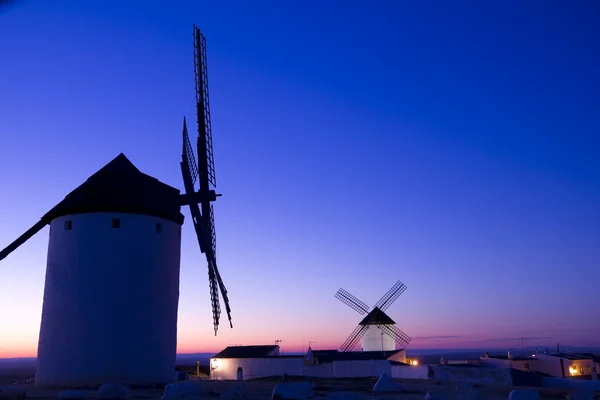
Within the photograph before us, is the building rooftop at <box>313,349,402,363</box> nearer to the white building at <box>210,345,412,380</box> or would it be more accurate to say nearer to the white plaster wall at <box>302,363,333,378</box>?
the white building at <box>210,345,412,380</box>

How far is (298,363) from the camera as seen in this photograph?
1682 inches

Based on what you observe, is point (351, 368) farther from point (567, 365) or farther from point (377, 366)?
point (567, 365)

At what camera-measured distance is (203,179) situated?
2222cm

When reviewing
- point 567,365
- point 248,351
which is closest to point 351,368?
point 248,351

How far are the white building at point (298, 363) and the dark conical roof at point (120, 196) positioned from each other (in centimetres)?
2315

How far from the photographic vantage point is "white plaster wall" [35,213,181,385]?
16000mm

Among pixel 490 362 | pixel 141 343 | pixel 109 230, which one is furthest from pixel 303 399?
pixel 490 362

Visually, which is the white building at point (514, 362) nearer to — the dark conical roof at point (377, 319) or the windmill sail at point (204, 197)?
the dark conical roof at point (377, 319)

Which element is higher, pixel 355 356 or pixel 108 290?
pixel 108 290

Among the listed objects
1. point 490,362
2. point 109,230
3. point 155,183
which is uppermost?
point 155,183

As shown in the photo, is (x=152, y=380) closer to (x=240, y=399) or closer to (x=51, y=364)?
(x=51, y=364)

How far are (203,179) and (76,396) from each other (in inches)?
503

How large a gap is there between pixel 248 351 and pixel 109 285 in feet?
110

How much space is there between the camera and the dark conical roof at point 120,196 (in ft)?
55.3
